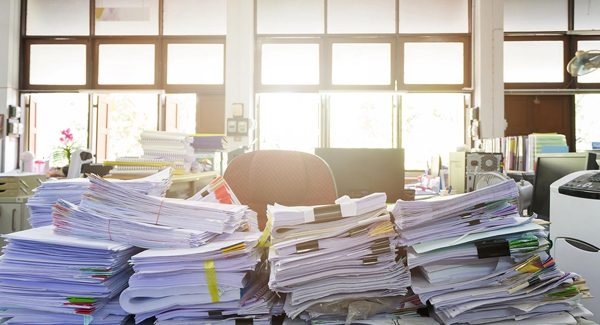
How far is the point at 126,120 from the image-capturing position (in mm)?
6578

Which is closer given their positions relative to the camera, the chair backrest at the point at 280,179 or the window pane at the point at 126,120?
the chair backrest at the point at 280,179

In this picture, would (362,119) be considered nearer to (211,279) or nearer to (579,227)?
(579,227)

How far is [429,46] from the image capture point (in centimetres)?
619

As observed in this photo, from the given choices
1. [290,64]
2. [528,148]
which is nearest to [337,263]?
[528,148]

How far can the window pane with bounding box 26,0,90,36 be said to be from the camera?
6406 mm

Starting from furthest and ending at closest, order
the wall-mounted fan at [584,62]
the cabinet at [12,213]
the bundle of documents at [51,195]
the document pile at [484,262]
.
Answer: the cabinet at [12,213] < the wall-mounted fan at [584,62] < the bundle of documents at [51,195] < the document pile at [484,262]

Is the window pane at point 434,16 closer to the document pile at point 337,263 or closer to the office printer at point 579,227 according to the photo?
the office printer at point 579,227

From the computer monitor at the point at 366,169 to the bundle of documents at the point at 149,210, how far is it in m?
1.74

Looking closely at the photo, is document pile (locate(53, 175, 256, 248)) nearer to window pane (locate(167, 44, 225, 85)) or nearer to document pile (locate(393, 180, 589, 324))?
document pile (locate(393, 180, 589, 324))

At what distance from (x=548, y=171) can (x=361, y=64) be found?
14.0 feet

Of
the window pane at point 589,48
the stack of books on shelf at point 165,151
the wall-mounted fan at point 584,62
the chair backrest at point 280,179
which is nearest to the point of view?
the chair backrest at point 280,179

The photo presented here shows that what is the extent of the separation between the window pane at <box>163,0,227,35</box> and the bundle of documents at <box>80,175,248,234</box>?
231 inches

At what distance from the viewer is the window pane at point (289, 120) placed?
6242 mm

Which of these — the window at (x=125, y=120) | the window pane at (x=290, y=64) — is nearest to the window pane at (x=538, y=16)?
the window pane at (x=290, y=64)
